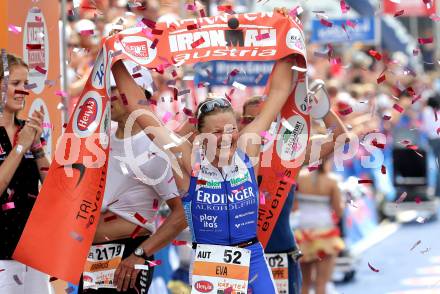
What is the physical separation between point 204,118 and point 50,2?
2.17m

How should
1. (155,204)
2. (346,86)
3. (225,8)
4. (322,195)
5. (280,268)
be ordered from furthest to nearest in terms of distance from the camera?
(346,86)
(322,195)
(280,268)
(225,8)
(155,204)

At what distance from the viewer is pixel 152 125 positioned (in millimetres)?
6590

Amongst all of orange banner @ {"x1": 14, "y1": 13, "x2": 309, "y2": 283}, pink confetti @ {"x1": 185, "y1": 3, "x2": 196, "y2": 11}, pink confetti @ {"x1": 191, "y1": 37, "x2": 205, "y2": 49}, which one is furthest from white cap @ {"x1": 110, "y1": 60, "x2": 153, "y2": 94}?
pink confetti @ {"x1": 185, "y1": 3, "x2": 196, "y2": 11}

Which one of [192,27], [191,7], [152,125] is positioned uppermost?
[191,7]

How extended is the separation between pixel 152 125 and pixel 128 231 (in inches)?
31.7

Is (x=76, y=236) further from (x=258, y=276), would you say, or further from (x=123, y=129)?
(x=258, y=276)

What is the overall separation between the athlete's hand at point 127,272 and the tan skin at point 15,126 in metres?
0.79

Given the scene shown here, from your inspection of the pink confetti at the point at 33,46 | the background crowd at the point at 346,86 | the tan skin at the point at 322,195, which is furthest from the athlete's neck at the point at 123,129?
the tan skin at the point at 322,195

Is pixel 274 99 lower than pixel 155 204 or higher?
higher

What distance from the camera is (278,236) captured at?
825 cm

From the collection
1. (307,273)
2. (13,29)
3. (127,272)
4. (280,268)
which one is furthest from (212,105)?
(307,273)

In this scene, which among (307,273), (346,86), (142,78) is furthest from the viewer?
(346,86)

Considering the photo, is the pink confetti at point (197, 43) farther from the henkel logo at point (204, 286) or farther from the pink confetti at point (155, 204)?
the henkel logo at point (204, 286)

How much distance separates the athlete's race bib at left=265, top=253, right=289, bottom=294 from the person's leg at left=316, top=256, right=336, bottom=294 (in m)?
2.55
